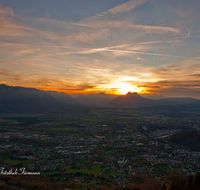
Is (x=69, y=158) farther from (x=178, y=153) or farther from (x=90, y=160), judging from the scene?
(x=178, y=153)

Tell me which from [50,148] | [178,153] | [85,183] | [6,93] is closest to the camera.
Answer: [85,183]

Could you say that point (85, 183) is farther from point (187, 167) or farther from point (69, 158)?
point (187, 167)

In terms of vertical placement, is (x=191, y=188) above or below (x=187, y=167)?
above

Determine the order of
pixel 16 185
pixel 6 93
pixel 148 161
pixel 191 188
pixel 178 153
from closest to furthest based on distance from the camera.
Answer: pixel 191 188
pixel 16 185
pixel 148 161
pixel 178 153
pixel 6 93

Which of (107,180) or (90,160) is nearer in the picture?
(107,180)

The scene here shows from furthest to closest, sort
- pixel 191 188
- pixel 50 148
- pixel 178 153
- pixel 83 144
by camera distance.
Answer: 1. pixel 83 144
2. pixel 50 148
3. pixel 178 153
4. pixel 191 188

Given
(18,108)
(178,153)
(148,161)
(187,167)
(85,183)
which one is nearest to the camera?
(85,183)

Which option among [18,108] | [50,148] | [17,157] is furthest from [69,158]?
[18,108]

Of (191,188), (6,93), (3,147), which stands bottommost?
(3,147)

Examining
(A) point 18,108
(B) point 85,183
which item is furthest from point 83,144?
(A) point 18,108
